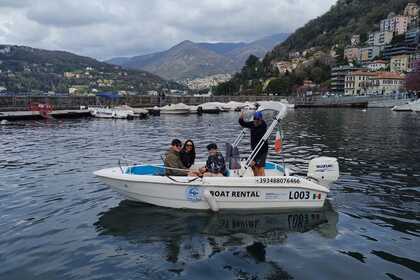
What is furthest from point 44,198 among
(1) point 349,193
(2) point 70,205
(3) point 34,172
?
(1) point 349,193

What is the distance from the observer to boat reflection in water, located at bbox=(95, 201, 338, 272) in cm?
1024

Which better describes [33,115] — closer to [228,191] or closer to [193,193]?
[193,193]

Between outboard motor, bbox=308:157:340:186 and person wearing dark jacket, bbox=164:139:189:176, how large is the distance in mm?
4177

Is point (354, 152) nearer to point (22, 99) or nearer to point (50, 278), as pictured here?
point (50, 278)

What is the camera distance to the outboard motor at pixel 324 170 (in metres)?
13.5

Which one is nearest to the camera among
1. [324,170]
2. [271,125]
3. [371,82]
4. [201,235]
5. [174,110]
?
[201,235]

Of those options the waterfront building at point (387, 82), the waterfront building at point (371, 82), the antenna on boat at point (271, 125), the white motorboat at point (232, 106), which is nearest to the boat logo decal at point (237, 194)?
the antenna on boat at point (271, 125)

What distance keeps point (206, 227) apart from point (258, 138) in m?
3.91

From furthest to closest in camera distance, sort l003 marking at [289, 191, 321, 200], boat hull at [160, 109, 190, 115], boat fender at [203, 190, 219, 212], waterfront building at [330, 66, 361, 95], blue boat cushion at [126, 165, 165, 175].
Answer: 1. waterfront building at [330, 66, 361, 95]
2. boat hull at [160, 109, 190, 115]
3. blue boat cushion at [126, 165, 165, 175]
4. l003 marking at [289, 191, 321, 200]
5. boat fender at [203, 190, 219, 212]

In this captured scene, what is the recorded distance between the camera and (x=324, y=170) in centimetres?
1346

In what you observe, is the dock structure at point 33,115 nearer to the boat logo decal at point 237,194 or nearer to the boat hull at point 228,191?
the boat hull at point 228,191

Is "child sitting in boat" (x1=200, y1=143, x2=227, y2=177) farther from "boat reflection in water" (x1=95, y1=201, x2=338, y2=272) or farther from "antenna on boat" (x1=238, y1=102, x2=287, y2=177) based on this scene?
"boat reflection in water" (x1=95, y1=201, x2=338, y2=272)

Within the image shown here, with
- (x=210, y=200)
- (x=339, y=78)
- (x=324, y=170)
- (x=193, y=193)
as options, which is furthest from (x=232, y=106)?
(x=339, y=78)

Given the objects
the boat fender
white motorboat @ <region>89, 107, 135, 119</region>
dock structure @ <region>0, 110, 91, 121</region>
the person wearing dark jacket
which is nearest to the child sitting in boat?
the person wearing dark jacket
